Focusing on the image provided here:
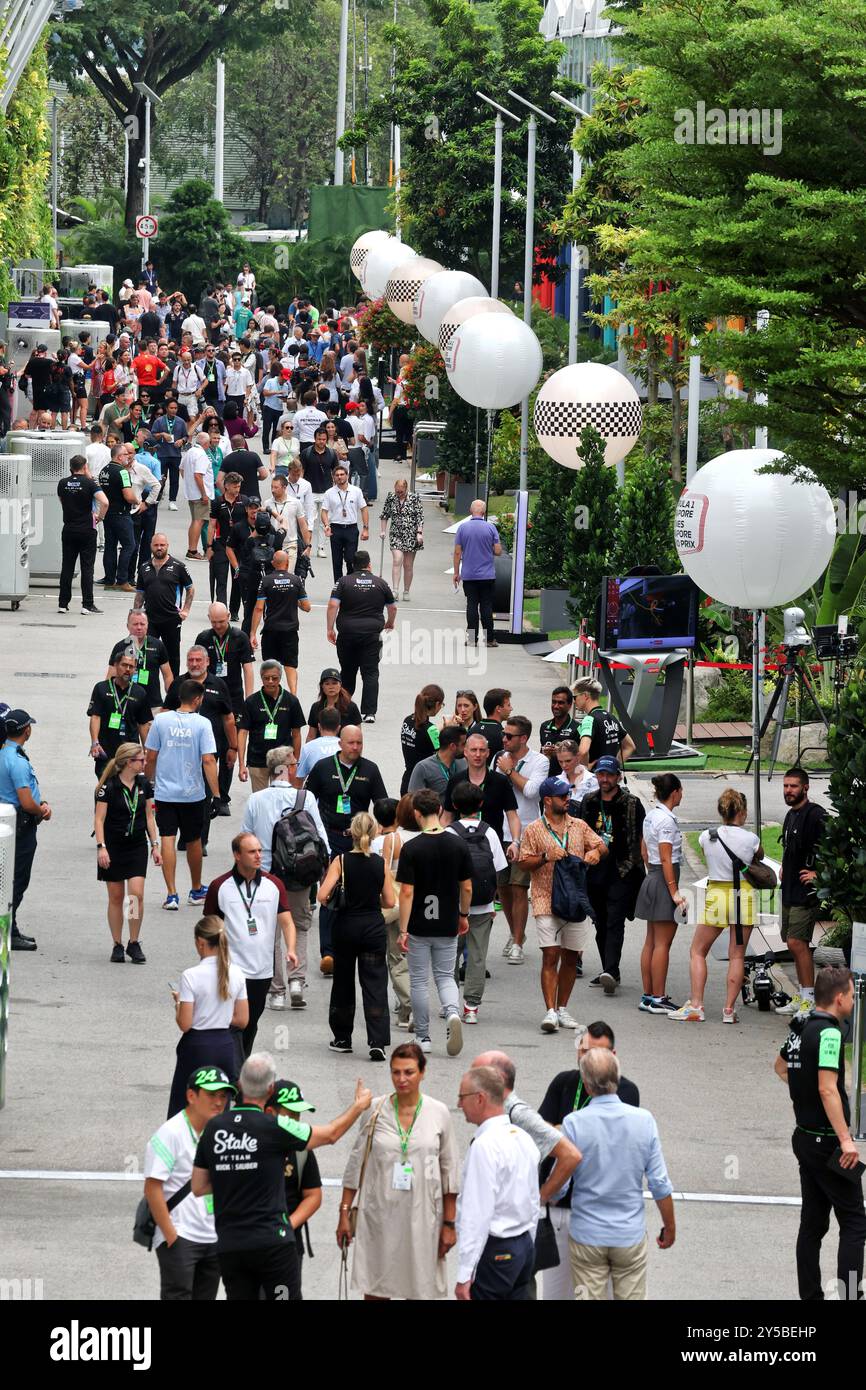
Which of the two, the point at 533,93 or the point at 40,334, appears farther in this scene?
the point at 40,334

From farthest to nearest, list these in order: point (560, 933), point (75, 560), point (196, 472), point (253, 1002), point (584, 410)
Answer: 1. point (196, 472)
2. point (75, 560)
3. point (584, 410)
4. point (560, 933)
5. point (253, 1002)

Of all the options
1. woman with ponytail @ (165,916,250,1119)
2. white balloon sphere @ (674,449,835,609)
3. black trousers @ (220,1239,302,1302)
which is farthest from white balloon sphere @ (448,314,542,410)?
black trousers @ (220,1239,302,1302)

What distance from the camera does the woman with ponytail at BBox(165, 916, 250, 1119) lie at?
1026cm

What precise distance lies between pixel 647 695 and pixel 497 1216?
12615 mm

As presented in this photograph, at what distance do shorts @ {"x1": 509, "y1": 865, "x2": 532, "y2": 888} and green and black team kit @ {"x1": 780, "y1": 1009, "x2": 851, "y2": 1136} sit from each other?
4.74 metres

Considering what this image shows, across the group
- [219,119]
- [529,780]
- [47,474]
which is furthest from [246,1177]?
[219,119]

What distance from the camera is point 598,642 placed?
66.6ft

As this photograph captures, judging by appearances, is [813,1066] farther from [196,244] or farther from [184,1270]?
[196,244]

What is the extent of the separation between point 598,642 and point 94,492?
7.16 m

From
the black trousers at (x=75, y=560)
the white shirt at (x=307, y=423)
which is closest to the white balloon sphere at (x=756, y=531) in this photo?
the black trousers at (x=75, y=560)

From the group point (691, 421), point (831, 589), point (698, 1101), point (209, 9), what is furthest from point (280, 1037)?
point (209, 9)

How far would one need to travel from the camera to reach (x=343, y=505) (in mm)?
25516

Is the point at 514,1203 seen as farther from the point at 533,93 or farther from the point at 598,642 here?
the point at 533,93
